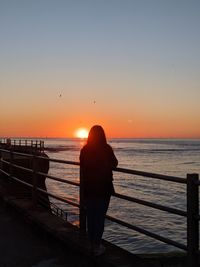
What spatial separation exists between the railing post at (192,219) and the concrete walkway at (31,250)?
4.57 feet

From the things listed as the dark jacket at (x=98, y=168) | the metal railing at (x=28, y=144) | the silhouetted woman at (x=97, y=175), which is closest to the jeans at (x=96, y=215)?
the silhouetted woman at (x=97, y=175)

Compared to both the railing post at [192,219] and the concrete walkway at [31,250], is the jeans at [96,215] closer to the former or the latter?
the concrete walkway at [31,250]

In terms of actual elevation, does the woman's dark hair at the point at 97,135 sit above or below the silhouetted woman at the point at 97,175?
above

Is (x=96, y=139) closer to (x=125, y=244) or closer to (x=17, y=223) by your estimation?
(x=17, y=223)

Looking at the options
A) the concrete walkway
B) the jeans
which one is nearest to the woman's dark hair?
the jeans

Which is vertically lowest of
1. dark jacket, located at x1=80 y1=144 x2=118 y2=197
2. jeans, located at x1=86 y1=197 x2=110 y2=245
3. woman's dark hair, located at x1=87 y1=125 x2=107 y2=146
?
jeans, located at x1=86 y1=197 x2=110 y2=245

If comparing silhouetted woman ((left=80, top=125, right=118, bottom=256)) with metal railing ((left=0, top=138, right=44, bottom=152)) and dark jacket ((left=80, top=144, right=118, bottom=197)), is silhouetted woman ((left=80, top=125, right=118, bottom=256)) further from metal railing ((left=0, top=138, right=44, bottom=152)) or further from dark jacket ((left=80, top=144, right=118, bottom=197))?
metal railing ((left=0, top=138, right=44, bottom=152))

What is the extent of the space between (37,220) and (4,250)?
132 centimetres

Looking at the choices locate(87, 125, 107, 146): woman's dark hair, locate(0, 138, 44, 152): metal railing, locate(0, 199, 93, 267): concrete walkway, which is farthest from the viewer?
locate(0, 138, 44, 152): metal railing

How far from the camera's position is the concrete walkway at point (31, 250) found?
5535 mm

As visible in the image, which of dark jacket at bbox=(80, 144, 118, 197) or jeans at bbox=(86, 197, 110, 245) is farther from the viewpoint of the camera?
jeans at bbox=(86, 197, 110, 245)

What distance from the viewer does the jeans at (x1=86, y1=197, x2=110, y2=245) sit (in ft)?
18.4

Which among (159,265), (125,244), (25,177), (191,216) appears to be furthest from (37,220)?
(25,177)

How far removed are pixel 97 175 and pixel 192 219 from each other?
1.41m
